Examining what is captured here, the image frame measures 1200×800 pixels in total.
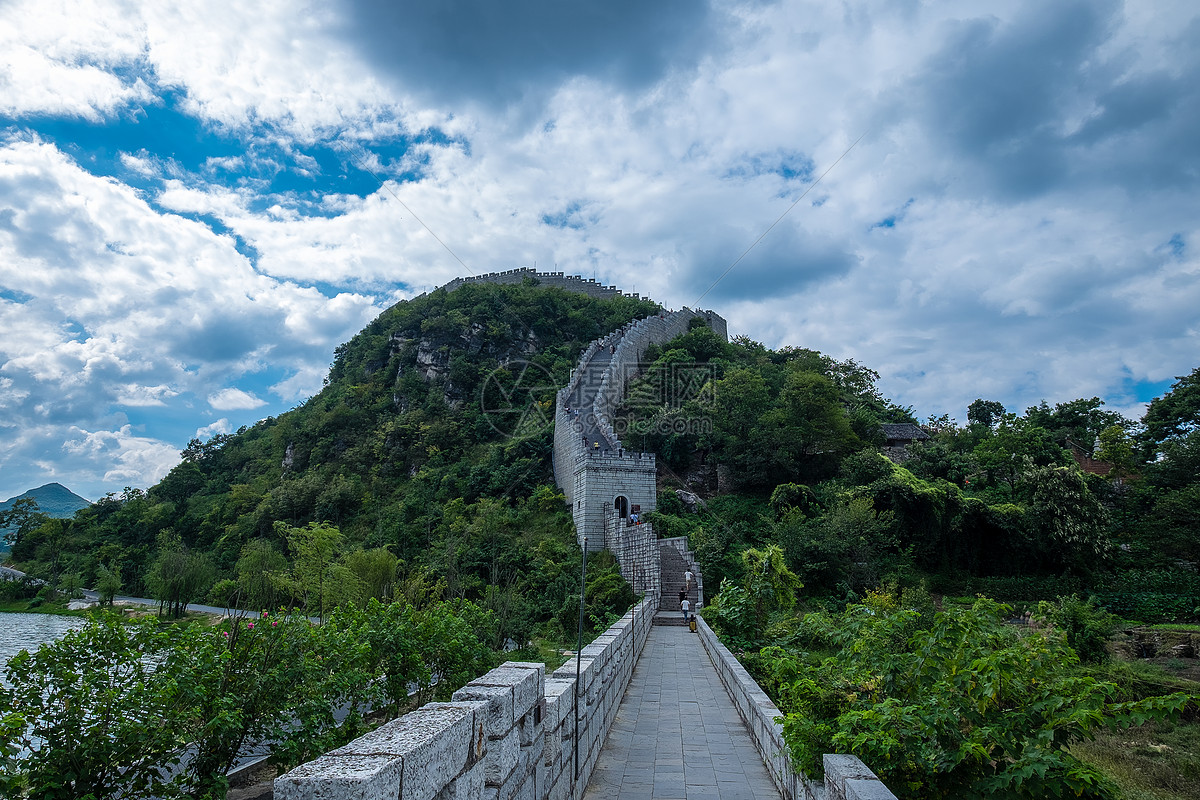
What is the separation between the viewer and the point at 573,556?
2392 cm

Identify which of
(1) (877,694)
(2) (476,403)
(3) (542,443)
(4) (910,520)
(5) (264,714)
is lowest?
(5) (264,714)

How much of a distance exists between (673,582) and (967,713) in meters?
17.6

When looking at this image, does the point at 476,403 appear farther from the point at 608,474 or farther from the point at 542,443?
the point at 608,474

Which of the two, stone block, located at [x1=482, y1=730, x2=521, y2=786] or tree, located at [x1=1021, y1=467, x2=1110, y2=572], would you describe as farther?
tree, located at [x1=1021, y1=467, x2=1110, y2=572]

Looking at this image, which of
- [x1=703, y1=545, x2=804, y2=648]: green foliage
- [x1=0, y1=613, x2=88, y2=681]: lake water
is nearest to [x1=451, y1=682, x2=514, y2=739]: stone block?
[x1=703, y1=545, x2=804, y2=648]: green foliage

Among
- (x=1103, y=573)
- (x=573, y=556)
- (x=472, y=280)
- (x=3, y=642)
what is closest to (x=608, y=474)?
(x=573, y=556)

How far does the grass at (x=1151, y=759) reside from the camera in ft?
29.2

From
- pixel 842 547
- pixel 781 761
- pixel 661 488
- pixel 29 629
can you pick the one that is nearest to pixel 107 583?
pixel 29 629

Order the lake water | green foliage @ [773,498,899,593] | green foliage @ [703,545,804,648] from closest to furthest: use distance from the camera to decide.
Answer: green foliage @ [703,545,804,648] < green foliage @ [773,498,899,593] < the lake water

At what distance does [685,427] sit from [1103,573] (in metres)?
17.2

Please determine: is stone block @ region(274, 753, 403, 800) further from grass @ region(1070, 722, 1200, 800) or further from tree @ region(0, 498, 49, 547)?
tree @ region(0, 498, 49, 547)

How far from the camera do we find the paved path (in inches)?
231

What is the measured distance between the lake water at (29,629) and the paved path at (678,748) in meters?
25.2

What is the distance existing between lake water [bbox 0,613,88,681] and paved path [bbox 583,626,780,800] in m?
25.2
